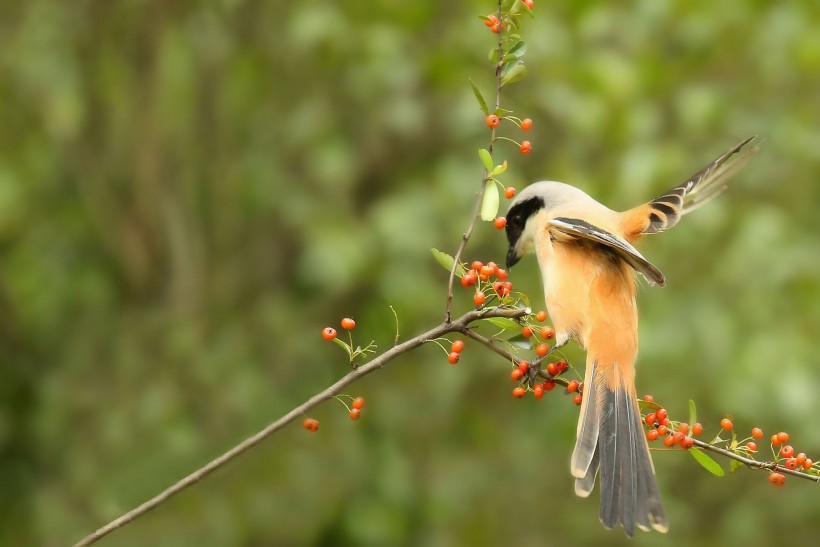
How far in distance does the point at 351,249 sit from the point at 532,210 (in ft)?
4.51

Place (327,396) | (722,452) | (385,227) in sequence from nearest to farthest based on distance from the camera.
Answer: (327,396)
(722,452)
(385,227)

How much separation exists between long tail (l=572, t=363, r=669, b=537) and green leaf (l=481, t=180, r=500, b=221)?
0.78 meters

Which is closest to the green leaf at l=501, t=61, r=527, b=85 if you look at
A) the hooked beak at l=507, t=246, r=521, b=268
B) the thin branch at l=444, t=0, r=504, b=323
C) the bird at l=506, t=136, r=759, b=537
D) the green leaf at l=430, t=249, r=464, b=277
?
the thin branch at l=444, t=0, r=504, b=323

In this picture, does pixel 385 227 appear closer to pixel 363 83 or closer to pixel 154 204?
pixel 363 83

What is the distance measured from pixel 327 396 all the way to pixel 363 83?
3.23 meters

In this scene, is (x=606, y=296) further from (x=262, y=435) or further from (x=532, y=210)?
(x=262, y=435)

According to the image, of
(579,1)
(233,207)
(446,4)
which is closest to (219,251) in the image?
(233,207)

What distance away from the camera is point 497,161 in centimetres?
429

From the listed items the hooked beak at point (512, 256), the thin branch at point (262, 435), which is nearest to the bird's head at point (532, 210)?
the hooked beak at point (512, 256)

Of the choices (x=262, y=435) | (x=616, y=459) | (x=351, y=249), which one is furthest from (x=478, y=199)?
(x=351, y=249)

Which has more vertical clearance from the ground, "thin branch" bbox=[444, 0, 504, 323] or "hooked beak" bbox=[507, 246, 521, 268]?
"thin branch" bbox=[444, 0, 504, 323]

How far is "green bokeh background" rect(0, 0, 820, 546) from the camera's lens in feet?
15.3

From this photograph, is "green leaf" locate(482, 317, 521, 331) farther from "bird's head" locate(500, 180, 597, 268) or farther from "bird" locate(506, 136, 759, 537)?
"bird's head" locate(500, 180, 597, 268)

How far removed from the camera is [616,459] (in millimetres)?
2795
